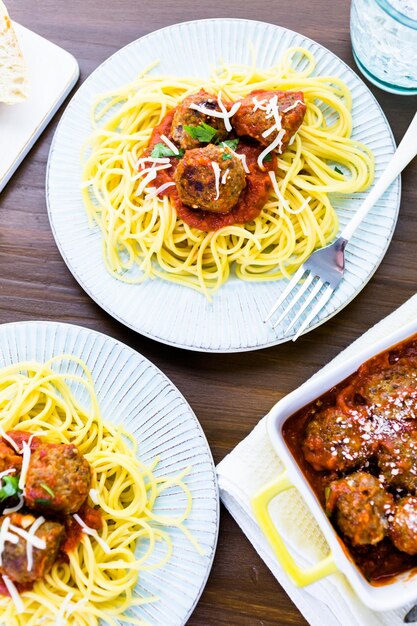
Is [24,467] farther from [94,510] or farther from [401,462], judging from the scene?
[401,462]

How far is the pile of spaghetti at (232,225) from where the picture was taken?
12.2 feet

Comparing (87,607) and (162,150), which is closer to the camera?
(87,607)

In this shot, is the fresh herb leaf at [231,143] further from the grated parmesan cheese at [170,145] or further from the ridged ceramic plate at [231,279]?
the ridged ceramic plate at [231,279]

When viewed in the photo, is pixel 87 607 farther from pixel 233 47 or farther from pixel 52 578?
pixel 233 47

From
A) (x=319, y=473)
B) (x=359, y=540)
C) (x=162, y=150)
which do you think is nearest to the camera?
(x=359, y=540)

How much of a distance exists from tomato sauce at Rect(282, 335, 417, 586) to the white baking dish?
0.04 meters

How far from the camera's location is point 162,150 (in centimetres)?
368

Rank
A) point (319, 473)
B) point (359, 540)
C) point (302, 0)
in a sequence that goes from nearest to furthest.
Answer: point (359, 540) → point (319, 473) → point (302, 0)

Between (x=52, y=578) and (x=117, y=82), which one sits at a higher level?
(x=117, y=82)

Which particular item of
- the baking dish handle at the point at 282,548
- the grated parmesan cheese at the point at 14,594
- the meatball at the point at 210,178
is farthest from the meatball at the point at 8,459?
the meatball at the point at 210,178

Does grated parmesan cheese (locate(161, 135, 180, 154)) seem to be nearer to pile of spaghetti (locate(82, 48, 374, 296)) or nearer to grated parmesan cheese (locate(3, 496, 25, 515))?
pile of spaghetti (locate(82, 48, 374, 296))

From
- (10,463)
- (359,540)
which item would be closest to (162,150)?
(10,463)

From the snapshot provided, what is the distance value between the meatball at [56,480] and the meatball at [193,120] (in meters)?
1.60

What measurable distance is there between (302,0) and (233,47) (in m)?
0.64
